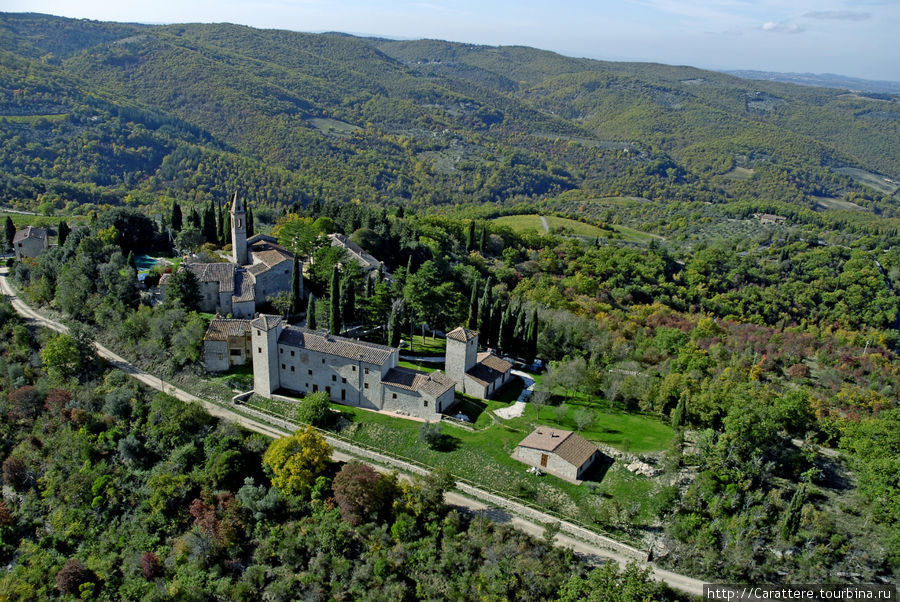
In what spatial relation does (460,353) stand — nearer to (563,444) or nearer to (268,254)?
(563,444)

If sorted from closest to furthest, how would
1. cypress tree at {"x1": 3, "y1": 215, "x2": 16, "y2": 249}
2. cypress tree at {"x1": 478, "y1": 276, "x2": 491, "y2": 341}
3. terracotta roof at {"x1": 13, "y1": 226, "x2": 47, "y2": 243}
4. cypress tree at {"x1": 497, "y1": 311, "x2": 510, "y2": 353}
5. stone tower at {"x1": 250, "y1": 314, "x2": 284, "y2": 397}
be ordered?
1. stone tower at {"x1": 250, "y1": 314, "x2": 284, "y2": 397}
2. cypress tree at {"x1": 497, "y1": 311, "x2": 510, "y2": 353}
3. cypress tree at {"x1": 478, "y1": 276, "x2": 491, "y2": 341}
4. terracotta roof at {"x1": 13, "y1": 226, "x2": 47, "y2": 243}
5. cypress tree at {"x1": 3, "y1": 215, "x2": 16, "y2": 249}

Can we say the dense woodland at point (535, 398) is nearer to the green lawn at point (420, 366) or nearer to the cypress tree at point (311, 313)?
the cypress tree at point (311, 313)

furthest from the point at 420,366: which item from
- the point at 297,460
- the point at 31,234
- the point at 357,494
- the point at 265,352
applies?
the point at 31,234

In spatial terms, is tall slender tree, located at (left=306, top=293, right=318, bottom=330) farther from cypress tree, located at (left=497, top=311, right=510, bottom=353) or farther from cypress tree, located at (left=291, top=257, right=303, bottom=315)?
cypress tree, located at (left=497, top=311, right=510, bottom=353)

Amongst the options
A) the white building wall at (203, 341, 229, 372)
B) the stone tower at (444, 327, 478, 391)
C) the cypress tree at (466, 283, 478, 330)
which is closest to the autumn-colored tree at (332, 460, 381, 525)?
the stone tower at (444, 327, 478, 391)

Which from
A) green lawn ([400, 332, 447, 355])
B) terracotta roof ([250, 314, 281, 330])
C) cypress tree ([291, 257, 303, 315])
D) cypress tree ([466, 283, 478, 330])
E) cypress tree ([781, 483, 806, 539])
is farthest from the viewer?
cypress tree ([466, 283, 478, 330])

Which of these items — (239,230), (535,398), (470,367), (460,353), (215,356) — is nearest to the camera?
(535,398)
